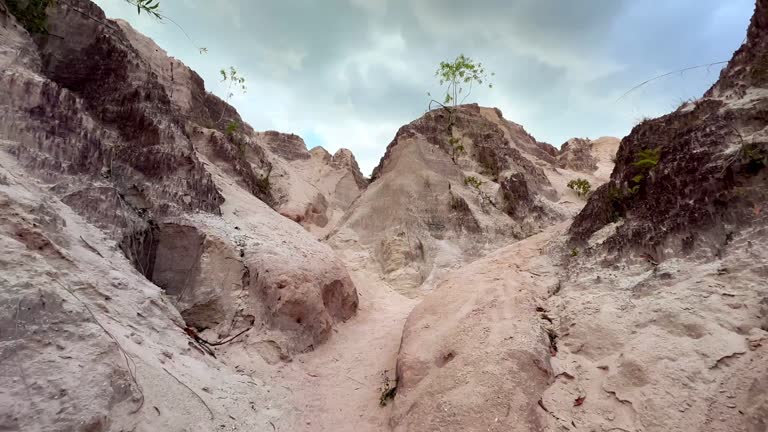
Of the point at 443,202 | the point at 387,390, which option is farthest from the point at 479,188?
the point at 387,390

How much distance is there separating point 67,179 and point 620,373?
6867 mm

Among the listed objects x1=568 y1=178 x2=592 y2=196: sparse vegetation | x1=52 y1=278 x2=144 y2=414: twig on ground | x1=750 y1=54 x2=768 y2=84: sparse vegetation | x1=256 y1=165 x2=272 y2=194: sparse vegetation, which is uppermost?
x1=750 y1=54 x2=768 y2=84: sparse vegetation

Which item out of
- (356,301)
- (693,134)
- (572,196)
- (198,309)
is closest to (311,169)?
(572,196)

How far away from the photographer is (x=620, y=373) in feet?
13.8

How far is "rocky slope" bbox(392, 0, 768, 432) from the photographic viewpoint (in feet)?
12.5

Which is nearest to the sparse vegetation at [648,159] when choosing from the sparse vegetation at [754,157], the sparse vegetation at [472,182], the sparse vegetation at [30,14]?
the sparse vegetation at [754,157]

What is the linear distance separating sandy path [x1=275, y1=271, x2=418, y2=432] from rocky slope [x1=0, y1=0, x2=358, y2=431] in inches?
10.8

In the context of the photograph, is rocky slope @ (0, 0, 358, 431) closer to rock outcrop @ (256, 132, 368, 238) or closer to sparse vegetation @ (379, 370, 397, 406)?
sparse vegetation @ (379, 370, 397, 406)

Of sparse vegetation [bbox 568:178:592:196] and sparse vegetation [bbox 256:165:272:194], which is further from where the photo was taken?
sparse vegetation [bbox 568:178:592:196]

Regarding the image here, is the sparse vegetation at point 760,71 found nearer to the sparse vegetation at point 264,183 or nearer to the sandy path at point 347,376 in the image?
the sandy path at point 347,376

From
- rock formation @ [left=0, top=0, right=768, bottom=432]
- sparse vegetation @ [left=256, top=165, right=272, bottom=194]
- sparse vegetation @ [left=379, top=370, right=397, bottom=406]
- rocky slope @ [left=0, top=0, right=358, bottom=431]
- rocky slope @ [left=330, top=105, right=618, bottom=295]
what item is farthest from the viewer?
sparse vegetation @ [left=256, top=165, right=272, bottom=194]

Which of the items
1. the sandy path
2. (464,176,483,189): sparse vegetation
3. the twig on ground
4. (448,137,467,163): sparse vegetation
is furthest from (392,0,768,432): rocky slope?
(448,137,467,163): sparse vegetation

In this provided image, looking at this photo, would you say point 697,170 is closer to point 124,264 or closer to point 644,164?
point 644,164

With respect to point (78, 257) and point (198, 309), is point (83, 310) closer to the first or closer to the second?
point (78, 257)
